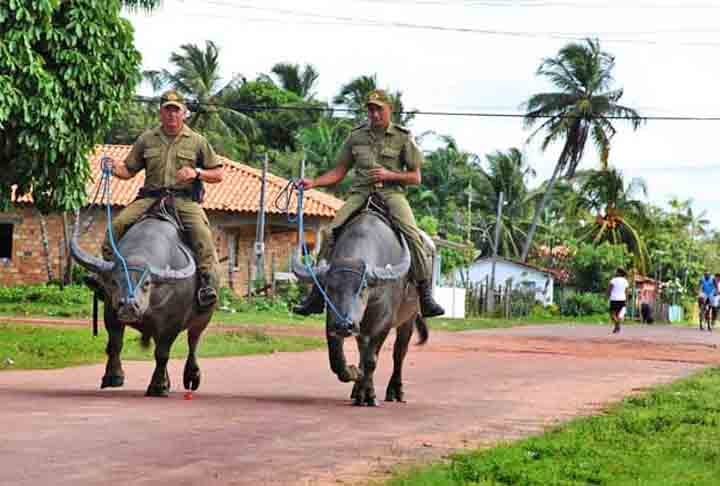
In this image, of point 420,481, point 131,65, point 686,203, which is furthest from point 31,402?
point 686,203

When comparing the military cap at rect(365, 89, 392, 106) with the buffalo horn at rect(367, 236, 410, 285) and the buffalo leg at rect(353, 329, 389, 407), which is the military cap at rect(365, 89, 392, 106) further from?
the buffalo leg at rect(353, 329, 389, 407)

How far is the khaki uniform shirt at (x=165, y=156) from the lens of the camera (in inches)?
462

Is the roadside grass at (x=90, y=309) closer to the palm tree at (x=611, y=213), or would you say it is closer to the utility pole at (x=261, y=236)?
the utility pole at (x=261, y=236)

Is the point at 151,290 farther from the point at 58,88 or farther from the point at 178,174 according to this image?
the point at 58,88

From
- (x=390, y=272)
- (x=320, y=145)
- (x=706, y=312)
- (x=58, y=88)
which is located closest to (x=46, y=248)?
(x=320, y=145)

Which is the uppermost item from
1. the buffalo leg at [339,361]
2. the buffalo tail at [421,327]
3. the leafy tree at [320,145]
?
the leafy tree at [320,145]

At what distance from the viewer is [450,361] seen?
18.3 m

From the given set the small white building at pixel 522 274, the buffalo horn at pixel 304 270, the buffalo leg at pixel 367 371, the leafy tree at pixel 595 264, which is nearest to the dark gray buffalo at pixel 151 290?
the buffalo horn at pixel 304 270

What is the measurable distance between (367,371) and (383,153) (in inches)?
80.6

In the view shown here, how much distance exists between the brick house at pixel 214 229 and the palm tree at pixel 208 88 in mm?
10811

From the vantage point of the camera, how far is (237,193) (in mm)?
42188

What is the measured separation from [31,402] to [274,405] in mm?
1914

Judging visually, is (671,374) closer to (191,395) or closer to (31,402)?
(191,395)

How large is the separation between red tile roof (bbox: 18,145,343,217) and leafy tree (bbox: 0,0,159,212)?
2159 centimetres
